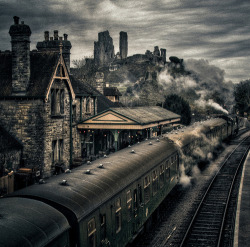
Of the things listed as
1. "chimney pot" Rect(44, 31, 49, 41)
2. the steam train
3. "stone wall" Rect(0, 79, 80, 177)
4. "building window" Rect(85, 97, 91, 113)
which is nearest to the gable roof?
"stone wall" Rect(0, 79, 80, 177)

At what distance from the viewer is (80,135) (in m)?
24.7

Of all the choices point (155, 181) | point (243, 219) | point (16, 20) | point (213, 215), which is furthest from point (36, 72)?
point (243, 219)

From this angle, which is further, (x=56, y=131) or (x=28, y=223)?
(x=56, y=131)

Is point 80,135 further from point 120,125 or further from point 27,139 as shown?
point 27,139

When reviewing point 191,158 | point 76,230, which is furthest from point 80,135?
point 76,230

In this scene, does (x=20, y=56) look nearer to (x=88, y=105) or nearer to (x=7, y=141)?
(x=7, y=141)

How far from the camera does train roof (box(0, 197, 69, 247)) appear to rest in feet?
16.3

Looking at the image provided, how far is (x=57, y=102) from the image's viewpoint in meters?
20.5

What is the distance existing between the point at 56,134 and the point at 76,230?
1436 cm

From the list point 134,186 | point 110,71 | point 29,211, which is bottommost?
point 134,186

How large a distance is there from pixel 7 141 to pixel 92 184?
11.9 m

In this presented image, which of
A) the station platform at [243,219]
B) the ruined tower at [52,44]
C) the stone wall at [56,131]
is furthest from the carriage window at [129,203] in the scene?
the ruined tower at [52,44]

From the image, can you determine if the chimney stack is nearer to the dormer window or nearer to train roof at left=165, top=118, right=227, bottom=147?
the dormer window

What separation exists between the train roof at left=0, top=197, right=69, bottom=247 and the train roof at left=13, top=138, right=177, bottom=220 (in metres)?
0.55
